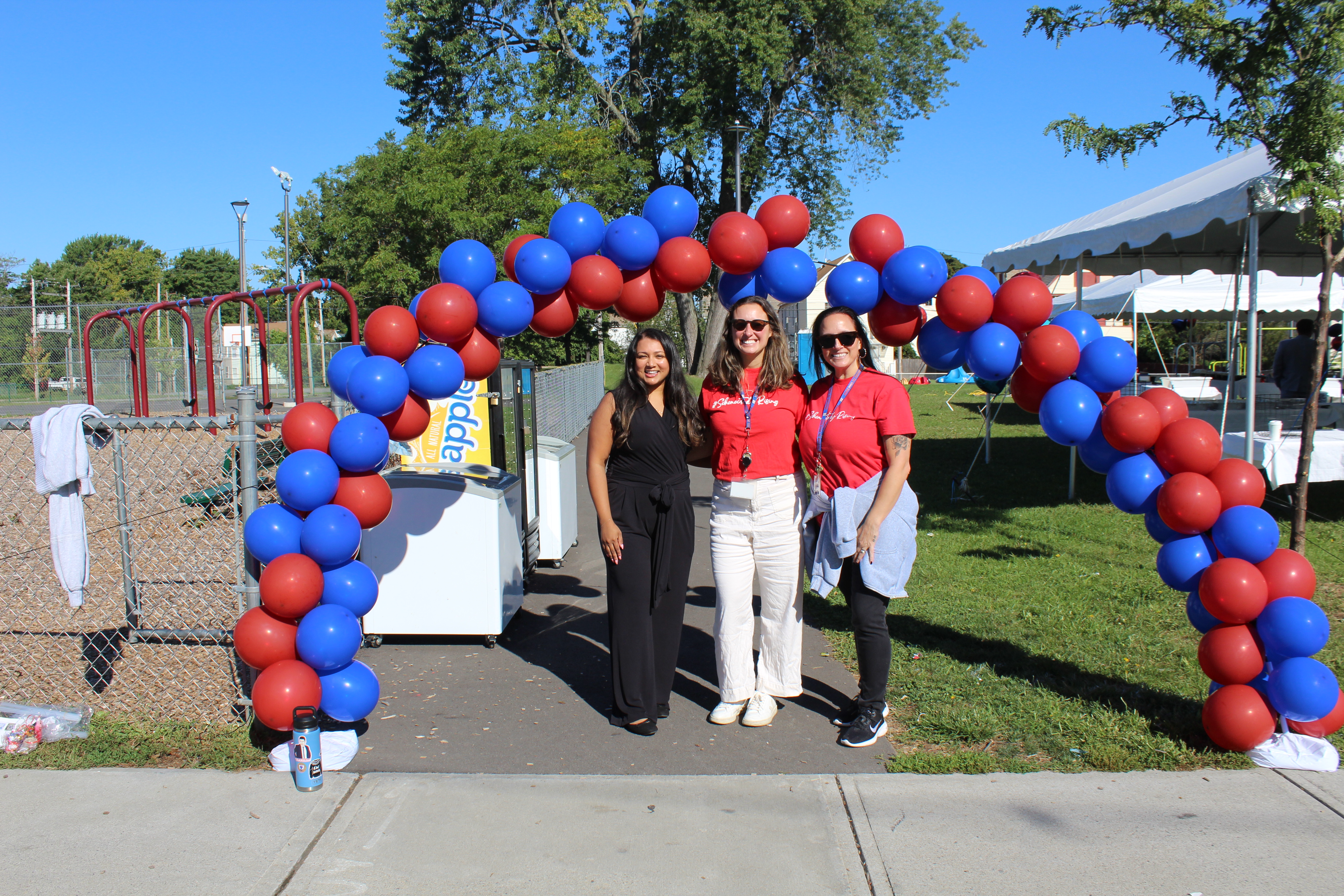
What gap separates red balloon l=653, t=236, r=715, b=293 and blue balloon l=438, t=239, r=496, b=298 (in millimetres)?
397

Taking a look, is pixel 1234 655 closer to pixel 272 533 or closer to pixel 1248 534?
pixel 1248 534

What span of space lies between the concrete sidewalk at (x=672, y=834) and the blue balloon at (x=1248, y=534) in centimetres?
86

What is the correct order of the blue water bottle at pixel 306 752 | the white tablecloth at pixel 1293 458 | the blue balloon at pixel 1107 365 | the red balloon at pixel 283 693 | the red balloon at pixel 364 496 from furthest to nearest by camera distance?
1. the white tablecloth at pixel 1293 458
2. the blue balloon at pixel 1107 365
3. the red balloon at pixel 364 496
4. the red balloon at pixel 283 693
5. the blue water bottle at pixel 306 752

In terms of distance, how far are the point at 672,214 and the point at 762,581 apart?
179 cm

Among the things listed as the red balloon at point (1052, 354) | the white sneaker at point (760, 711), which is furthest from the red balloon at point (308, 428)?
the red balloon at point (1052, 354)

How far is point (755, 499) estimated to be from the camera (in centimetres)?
383

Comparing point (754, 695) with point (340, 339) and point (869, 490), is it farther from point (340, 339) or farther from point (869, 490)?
point (340, 339)

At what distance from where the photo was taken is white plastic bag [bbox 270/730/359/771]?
355 cm

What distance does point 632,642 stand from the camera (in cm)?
392

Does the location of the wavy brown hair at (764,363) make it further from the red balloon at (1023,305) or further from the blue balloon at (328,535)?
the blue balloon at (328,535)

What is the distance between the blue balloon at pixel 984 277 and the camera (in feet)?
13.1

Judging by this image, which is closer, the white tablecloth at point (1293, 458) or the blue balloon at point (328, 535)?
the blue balloon at point (328, 535)

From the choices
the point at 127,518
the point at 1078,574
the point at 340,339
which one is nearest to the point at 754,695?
the point at 127,518

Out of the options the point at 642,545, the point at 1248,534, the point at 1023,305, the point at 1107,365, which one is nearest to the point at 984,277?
the point at 1023,305
